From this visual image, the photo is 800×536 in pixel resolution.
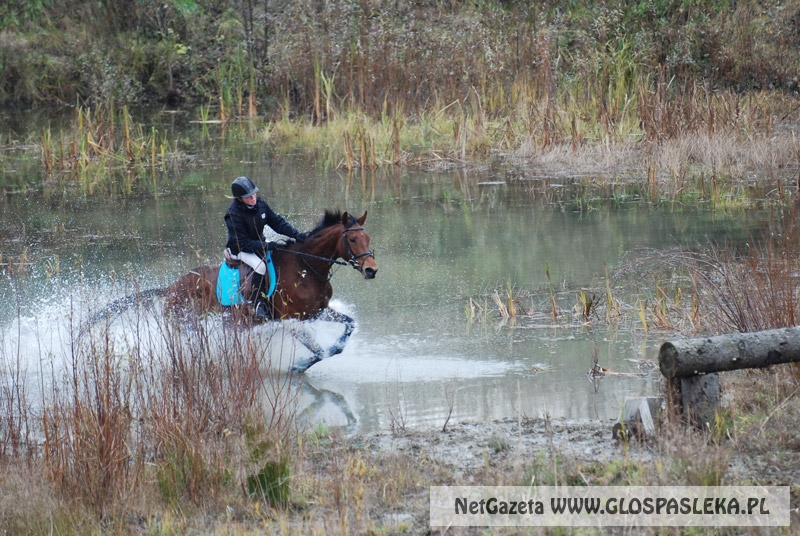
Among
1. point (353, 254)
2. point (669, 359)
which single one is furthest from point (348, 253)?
point (669, 359)

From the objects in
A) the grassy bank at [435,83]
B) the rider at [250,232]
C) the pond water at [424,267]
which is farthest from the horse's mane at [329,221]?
the grassy bank at [435,83]

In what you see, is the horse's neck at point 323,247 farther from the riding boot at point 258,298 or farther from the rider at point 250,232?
the riding boot at point 258,298

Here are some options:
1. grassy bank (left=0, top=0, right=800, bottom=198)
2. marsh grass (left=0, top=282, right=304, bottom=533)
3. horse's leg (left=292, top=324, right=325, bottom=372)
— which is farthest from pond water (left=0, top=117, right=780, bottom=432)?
grassy bank (left=0, top=0, right=800, bottom=198)

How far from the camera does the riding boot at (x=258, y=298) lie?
9.87 metres

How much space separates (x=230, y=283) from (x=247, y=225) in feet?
1.95

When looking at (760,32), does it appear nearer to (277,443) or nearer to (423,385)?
(423,385)

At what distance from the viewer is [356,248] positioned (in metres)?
9.52

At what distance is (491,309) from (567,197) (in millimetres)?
7681

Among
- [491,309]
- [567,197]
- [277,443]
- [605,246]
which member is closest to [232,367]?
[277,443]

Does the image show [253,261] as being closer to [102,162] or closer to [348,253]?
[348,253]

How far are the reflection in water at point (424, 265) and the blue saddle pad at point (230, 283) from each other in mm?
217

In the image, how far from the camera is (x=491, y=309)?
1142 cm

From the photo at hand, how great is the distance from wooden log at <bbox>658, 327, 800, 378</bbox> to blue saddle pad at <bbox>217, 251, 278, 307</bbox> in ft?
15.0

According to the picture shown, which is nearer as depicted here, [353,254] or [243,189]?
[353,254]
